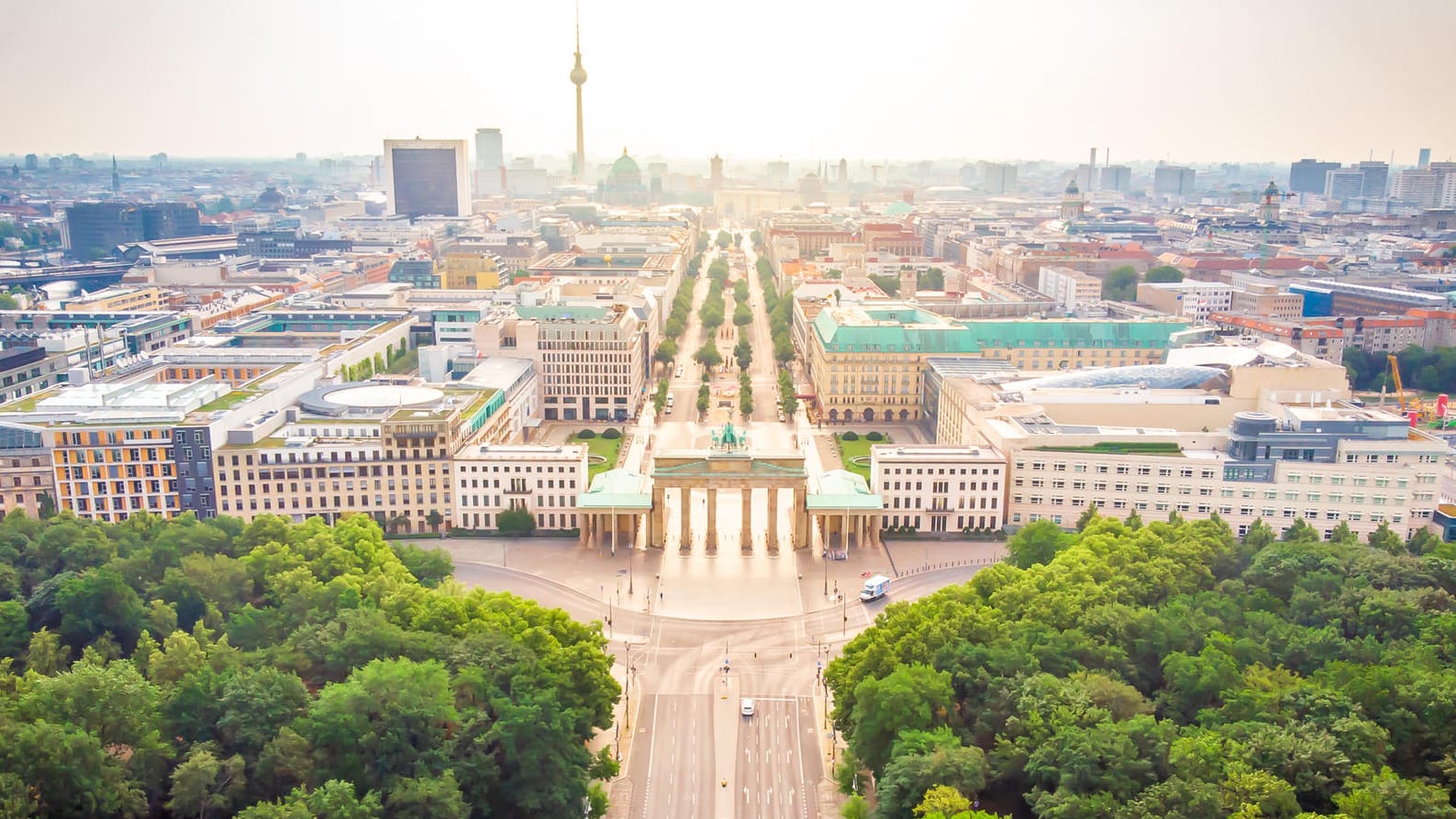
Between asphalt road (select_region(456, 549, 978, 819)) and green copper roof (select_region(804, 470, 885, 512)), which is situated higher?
green copper roof (select_region(804, 470, 885, 512))

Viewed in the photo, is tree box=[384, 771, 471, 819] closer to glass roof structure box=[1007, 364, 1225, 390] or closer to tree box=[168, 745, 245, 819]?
tree box=[168, 745, 245, 819]

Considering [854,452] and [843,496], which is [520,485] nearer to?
[843,496]

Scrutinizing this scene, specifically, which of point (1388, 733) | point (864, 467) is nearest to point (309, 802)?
point (1388, 733)

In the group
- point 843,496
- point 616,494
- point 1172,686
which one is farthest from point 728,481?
point 1172,686

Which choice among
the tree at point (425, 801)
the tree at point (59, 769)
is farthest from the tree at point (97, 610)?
the tree at point (425, 801)

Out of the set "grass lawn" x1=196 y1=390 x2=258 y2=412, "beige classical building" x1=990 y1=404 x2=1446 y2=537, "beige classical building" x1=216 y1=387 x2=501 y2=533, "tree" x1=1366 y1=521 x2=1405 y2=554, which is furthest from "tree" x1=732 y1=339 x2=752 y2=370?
"tree" x1=1366 y1=521 x2=1405 y2=554

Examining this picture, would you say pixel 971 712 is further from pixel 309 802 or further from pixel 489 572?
pixel 489 572

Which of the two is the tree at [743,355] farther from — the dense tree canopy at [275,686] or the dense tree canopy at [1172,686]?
the dense tree canopy at [275,686]
